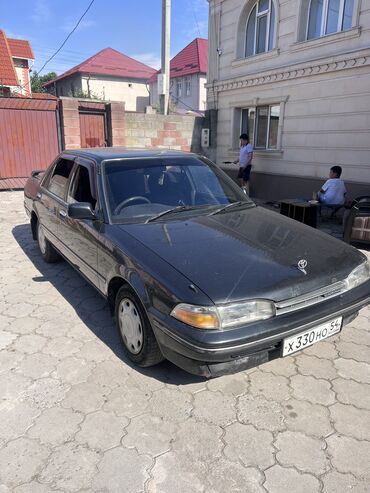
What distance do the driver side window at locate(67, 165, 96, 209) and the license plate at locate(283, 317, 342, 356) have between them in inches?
80.0

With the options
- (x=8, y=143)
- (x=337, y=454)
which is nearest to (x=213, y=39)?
(x=8, y=143)

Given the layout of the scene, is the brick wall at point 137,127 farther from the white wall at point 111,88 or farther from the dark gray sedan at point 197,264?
the white wall at point 111,88

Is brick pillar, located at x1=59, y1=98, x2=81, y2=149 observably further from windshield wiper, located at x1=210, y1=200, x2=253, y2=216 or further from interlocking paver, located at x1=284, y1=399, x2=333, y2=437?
interlocking paver, located at x1=284, y1=399, x2=333, y2=437

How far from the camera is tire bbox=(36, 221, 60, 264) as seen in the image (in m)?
5.04

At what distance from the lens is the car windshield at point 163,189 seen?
3.30 metres

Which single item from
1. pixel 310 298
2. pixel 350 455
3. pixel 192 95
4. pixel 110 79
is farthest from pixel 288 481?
pixel 110 79

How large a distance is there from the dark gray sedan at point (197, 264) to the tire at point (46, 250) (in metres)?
0.97

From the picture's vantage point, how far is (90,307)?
395 cm

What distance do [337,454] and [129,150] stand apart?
3252mm

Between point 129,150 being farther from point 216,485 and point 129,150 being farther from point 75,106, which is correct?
point 75,106

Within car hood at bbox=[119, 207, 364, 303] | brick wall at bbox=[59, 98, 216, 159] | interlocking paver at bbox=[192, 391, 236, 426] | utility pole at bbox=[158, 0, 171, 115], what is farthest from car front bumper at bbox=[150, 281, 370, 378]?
utility pole at bbox=[158, 0, 171, 115]

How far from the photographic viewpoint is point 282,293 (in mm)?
2383

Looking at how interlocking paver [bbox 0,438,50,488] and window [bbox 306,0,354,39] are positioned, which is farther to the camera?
window [bbox 306,0,354,39]

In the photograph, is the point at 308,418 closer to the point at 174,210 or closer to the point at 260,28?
the point at 174,210
